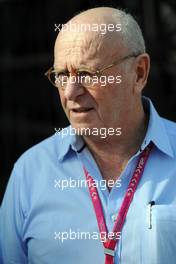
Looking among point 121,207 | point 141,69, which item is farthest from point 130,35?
point 121,207

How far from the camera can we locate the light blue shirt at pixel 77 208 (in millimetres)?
2174

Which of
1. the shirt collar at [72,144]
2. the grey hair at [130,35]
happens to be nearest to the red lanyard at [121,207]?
the shirt collar at [72,144]

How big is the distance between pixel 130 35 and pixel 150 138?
351 mm

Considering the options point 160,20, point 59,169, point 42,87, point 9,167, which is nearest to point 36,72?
point 42,87

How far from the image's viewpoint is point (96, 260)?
222 cm

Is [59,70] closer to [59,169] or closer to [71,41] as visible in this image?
[71,41]

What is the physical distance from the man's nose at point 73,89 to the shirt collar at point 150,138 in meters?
0.20

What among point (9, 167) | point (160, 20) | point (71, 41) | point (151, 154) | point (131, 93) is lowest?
point (9, 167)

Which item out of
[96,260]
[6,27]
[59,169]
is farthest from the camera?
[6,27]

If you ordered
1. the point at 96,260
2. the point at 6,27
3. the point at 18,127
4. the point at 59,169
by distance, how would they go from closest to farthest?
the point at 96,260 < the point at 59,169 < the point at 6,27 < the point at 18,127

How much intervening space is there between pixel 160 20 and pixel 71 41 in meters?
2.60

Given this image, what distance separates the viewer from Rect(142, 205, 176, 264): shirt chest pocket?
2.15 m

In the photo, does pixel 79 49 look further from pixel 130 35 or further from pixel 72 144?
pixel 72 144

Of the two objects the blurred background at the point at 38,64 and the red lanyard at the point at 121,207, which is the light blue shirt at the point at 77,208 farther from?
the blurred background at the point at 38,64
